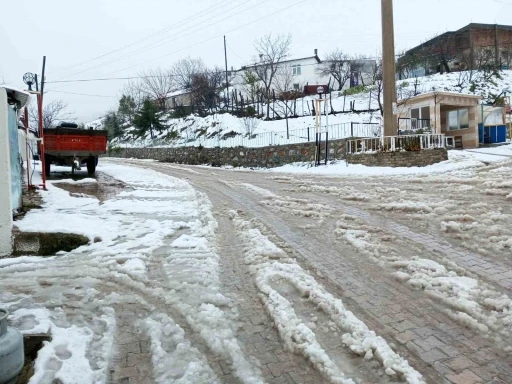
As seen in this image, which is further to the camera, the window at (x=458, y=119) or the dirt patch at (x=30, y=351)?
the window at (x=458, y=119)

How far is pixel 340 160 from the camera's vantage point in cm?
2022

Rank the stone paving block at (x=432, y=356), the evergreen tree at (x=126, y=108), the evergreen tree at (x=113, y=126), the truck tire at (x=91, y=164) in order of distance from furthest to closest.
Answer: the evergreen tree at (x=126, y=108)
the evergreen tree at (x=113, y=126)
the truck tire at (x=91, y=164)
the stone paving block at (x=432, y=356)

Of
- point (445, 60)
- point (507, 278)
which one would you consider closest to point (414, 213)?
point (507, 278)

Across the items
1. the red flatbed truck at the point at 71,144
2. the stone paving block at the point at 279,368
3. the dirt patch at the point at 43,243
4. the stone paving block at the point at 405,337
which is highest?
the red flatbed truck at the point at 71,144

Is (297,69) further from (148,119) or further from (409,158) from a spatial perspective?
(409,158)

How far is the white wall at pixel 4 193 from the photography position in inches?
217

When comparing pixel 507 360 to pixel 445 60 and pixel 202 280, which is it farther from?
pixel 445 60

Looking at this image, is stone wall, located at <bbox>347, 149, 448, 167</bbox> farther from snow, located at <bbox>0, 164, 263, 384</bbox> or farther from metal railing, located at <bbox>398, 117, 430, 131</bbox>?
snow, located at <bbox>0, 164, 263, 384</bbox>

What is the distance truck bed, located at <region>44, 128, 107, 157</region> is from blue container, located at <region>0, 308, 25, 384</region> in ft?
43.3

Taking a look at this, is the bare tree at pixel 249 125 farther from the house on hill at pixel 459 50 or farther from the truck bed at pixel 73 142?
the house on hill at pixel 459 50

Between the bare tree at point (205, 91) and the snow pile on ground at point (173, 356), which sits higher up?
the bare tree at point (205, 91)

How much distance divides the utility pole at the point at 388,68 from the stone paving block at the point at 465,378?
16.5 metres

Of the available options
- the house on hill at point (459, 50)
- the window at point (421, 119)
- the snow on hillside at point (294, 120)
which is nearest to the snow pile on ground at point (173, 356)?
the window at point (421, 119)

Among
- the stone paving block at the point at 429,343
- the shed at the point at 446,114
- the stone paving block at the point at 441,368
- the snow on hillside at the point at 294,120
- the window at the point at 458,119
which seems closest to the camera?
the stone paving block at the point at 441,368
